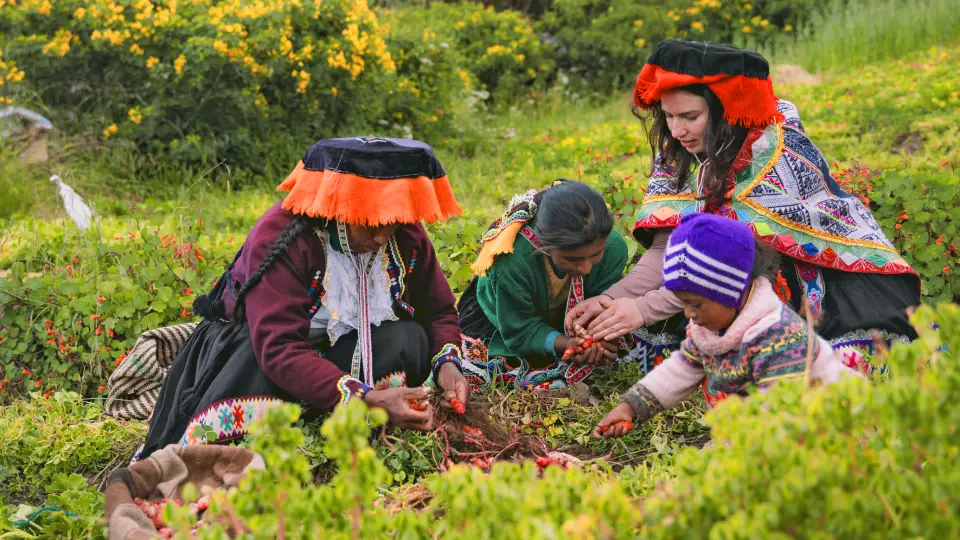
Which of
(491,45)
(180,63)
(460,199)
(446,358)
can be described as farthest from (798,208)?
(491,45)

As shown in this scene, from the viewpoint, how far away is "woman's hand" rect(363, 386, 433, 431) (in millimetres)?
2939

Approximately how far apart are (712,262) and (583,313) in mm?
999

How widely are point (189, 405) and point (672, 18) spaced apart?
10.3m

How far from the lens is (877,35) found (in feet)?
33.9

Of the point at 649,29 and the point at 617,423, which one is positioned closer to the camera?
the point at 617,423

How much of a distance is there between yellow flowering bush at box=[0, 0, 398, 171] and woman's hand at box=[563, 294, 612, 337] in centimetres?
438

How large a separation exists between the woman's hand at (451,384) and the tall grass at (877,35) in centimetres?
812

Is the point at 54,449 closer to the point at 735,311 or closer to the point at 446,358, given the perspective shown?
the point at 446,358

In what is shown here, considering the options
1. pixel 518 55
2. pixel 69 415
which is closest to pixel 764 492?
pixel 69 415

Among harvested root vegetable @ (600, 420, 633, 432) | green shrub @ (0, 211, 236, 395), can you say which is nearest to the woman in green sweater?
harvested root vegetable @ (600, 420, 633, 432)

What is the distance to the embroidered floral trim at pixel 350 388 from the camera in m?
2.97

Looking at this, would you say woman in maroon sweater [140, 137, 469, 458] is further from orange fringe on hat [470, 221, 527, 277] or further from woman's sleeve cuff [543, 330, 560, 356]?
woman's sleeve cuff [543, 330, 560, 356]

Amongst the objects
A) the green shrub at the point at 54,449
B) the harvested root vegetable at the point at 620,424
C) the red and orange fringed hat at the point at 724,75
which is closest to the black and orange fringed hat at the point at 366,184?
the harvested root vegetable at the point at 620,424

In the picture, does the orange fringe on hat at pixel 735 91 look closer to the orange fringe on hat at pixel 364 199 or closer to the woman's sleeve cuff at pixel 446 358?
the orange fringe on hat at pixel 364 199
